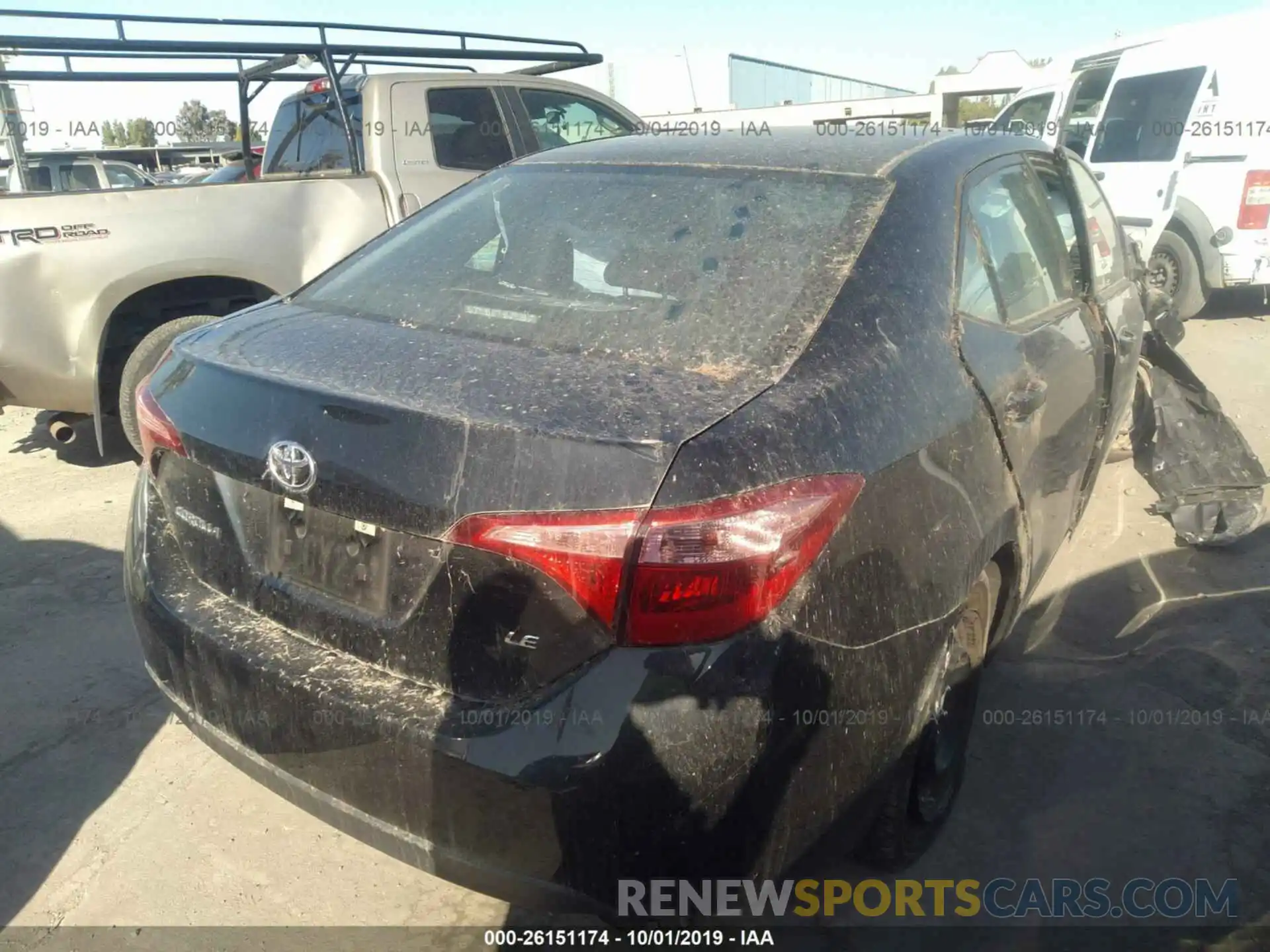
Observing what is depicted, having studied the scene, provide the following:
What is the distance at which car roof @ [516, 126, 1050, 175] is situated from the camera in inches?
99.4

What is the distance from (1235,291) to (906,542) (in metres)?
10.0

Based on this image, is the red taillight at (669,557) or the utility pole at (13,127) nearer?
the red taillight at (669,557)

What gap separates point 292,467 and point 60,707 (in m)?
1.89

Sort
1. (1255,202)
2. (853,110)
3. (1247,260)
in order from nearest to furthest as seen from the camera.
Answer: (1255,202) → (1247,260) → (853,110)

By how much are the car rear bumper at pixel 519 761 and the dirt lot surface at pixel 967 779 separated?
559mm

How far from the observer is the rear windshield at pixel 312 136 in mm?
5711

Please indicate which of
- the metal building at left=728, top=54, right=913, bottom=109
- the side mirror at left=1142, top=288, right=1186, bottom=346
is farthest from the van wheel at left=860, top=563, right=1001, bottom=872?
the metal building at left=728, top=54, right=913, bottom=109

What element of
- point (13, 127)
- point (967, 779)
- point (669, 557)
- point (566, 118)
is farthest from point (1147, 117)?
point (669, 557)

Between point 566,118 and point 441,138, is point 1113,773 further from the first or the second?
point 566,118

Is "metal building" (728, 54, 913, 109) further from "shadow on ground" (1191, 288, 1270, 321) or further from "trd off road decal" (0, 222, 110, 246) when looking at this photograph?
"trd off road decal" (0, 222, 110, 246)

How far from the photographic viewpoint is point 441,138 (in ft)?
18.8

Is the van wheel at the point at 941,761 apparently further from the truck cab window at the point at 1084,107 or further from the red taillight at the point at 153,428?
the truck cab window at the point at 1084,107

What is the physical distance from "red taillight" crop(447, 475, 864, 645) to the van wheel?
0.73m

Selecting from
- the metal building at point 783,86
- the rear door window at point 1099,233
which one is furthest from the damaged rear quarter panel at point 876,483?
the metal building at point 783,86
